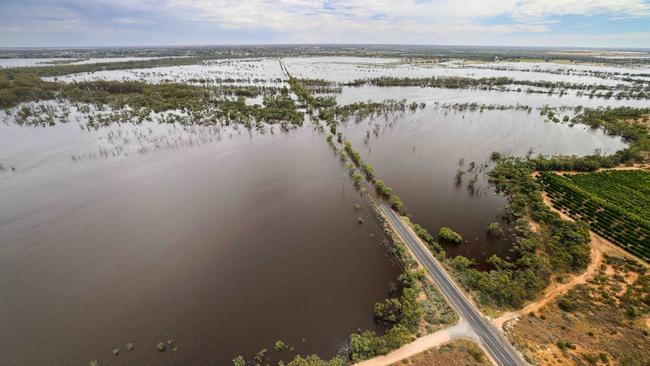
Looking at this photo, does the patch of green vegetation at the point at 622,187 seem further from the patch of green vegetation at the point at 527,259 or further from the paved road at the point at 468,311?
the paved road at the point at 468,311

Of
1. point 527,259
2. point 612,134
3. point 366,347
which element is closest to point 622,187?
point 527,259

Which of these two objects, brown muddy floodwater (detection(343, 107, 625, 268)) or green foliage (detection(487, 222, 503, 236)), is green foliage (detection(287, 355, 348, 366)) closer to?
brown muddy floodwater (detection(343, 107, 625, 268))

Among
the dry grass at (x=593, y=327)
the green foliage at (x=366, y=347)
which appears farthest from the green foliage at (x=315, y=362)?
the dry grass at (x=593, y=327)

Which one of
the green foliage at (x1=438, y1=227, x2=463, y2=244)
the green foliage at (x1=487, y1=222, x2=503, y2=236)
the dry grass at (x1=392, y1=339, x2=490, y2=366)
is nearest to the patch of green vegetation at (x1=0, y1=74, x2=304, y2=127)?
the green foliage at (x1=438, y1=227, x2=463, y2=244)

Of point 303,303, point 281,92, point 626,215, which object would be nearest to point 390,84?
point 281,92

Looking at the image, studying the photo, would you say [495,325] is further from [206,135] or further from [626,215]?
[206,135]
